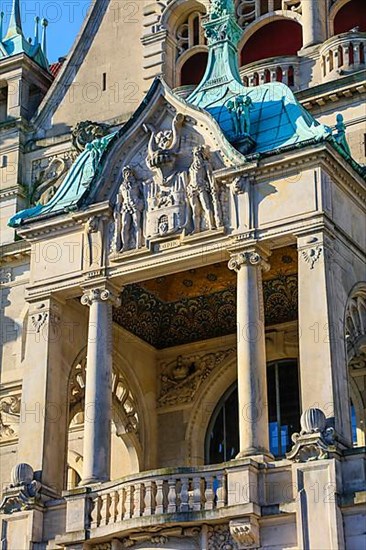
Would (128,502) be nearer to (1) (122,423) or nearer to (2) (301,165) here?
(1) (122,423)

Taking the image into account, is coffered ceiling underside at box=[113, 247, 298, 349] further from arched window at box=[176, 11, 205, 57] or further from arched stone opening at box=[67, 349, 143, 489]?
arched window at box=[176, 11, 205, 57]

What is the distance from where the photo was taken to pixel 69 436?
2695 cm

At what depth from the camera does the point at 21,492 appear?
75.5ft

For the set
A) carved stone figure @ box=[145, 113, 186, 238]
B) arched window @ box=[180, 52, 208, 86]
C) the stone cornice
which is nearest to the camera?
the stone cornice

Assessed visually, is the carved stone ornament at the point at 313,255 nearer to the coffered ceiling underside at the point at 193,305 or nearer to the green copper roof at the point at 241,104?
the green copper roof at the point at 241,104

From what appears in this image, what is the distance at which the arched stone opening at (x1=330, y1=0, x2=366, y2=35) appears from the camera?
1120 inches

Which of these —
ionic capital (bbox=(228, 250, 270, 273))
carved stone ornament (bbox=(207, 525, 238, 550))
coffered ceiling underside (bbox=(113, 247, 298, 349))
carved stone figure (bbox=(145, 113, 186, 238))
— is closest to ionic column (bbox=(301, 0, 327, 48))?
carved stone figure (bbox=(145, 113, 186, 238))

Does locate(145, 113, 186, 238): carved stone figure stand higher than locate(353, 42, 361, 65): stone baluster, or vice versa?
locate(353, 42, 361, 65): stone baluster

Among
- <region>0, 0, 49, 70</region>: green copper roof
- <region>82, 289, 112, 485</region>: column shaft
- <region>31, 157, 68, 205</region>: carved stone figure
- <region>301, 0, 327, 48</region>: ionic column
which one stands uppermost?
<region>0, 0, 49, 70</region>: green copper roof

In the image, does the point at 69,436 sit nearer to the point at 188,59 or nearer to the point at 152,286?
the point at 152,286

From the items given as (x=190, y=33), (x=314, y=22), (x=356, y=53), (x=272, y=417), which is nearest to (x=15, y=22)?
(x=190, y=33)

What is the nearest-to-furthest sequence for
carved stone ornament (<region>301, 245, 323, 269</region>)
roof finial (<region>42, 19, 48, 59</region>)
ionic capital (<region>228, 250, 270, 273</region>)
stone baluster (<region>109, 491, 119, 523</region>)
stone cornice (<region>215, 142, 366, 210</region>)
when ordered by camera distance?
1. stone baluster (<region>109, 491, 119, 523</region>)
2. carved stone ornament (<region>301, 245, 323, 269</region>)
3. stone cornice (<region>215, 142, 366, 210</region>)
4. ionic capital (<region>228, 250, 270, 273</region>)
5. roof finial (<region>42, 19, 48, 59</region>)

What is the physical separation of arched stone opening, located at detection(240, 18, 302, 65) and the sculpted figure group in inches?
222

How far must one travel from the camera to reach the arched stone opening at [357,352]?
23.3 meters
